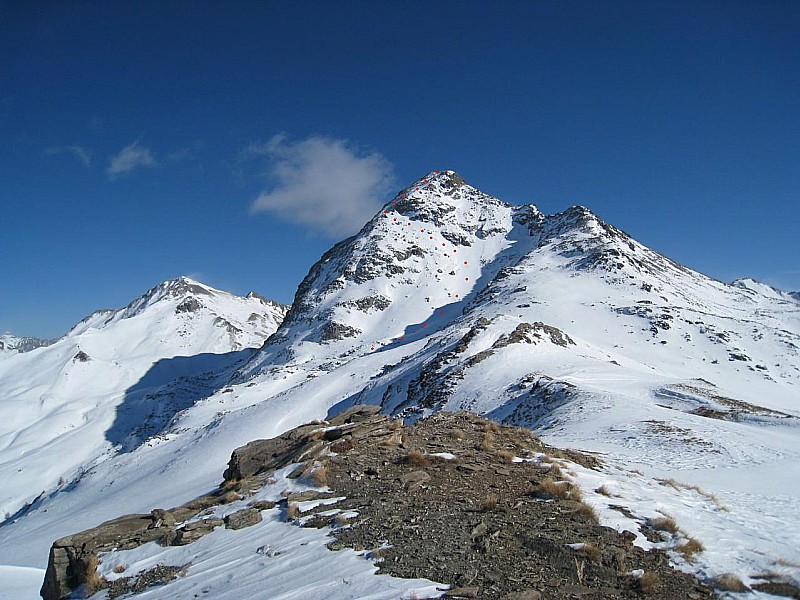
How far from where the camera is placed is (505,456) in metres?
13.9

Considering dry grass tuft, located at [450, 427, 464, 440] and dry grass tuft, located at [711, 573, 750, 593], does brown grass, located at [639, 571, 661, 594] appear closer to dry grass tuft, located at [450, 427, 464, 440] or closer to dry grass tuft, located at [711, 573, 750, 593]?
dry grass tuft, located at [711, 573, 750, 593]

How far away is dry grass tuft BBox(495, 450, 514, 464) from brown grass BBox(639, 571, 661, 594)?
6521 millimetres

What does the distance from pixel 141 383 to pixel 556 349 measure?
17859cm

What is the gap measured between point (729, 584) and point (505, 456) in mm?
7112

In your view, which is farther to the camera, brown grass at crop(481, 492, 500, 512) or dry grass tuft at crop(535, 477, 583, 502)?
dry grass tuft at crop(535, 477, 583, 502)

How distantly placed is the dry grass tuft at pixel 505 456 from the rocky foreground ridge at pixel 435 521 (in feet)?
0.14

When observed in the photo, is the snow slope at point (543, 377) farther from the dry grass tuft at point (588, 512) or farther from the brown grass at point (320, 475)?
the brown grass at point (320, 475)

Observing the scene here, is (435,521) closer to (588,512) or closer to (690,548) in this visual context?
(588,512)

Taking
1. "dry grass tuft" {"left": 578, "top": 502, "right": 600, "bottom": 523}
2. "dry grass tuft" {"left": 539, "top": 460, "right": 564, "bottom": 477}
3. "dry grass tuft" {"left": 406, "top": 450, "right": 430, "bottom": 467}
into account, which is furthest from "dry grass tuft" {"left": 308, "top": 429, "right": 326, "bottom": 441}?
"dry grass tuft" {"left": 578, "top": 502, "right": 600, "bottom": 523}

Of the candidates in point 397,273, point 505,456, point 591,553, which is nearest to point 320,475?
point 505,456

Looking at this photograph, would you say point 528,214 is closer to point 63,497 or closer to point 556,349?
point 556,349

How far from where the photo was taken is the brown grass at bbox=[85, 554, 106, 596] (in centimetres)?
896

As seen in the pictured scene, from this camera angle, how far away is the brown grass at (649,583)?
6.84m

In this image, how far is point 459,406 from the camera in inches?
1473
